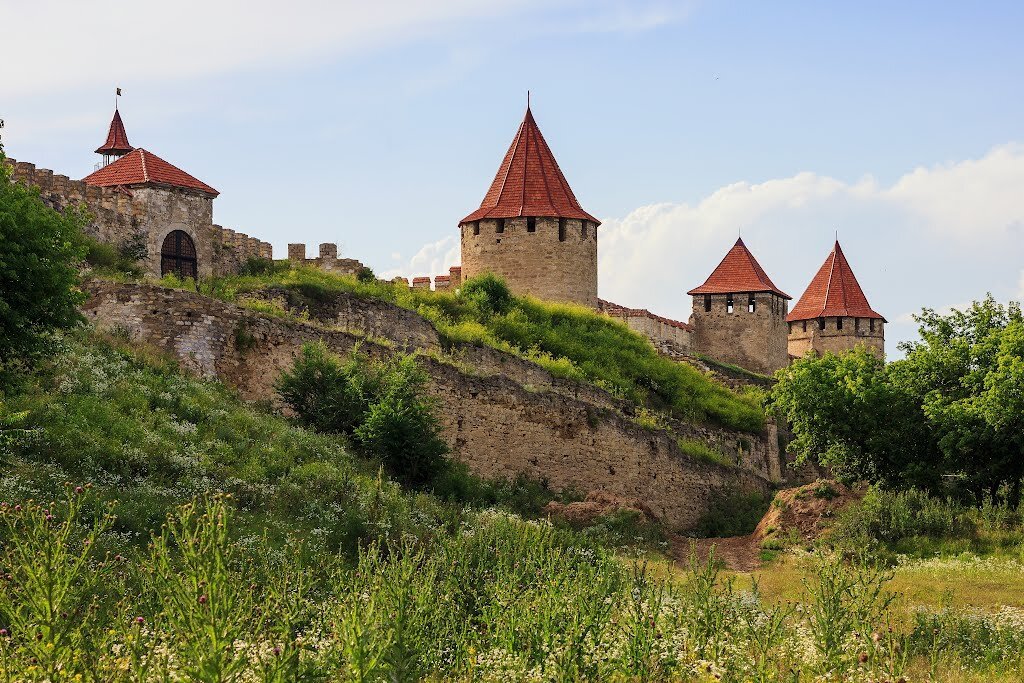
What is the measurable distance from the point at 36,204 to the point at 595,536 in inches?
433

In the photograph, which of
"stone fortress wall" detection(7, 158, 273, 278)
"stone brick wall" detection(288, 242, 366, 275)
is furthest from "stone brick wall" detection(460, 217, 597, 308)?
"stone fortress wall" detection(7, 158, 273, 278)

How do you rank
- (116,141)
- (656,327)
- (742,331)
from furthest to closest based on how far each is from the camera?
(116,141), (742,331), (656,327)

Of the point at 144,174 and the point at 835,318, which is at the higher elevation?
the point at 144,174

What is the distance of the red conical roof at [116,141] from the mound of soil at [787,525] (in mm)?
48813

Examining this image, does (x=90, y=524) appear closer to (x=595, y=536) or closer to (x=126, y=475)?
(x=126, y=475)

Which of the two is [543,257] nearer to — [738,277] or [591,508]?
[738,277]

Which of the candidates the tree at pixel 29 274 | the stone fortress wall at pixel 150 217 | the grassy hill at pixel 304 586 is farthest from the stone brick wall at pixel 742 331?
the tree at pixel 29 274

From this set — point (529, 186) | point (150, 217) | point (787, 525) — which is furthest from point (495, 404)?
point (529, 186)

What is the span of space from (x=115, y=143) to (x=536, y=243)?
3439cm

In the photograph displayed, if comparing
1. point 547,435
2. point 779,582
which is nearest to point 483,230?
point 547,435

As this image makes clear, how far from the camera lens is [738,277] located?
49.8m

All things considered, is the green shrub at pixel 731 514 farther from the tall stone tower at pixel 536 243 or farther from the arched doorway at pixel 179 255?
the arched doorway at pixel 179 255

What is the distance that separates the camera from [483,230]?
4216 centimetres

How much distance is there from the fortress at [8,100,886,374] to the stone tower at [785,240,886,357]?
48 mm
